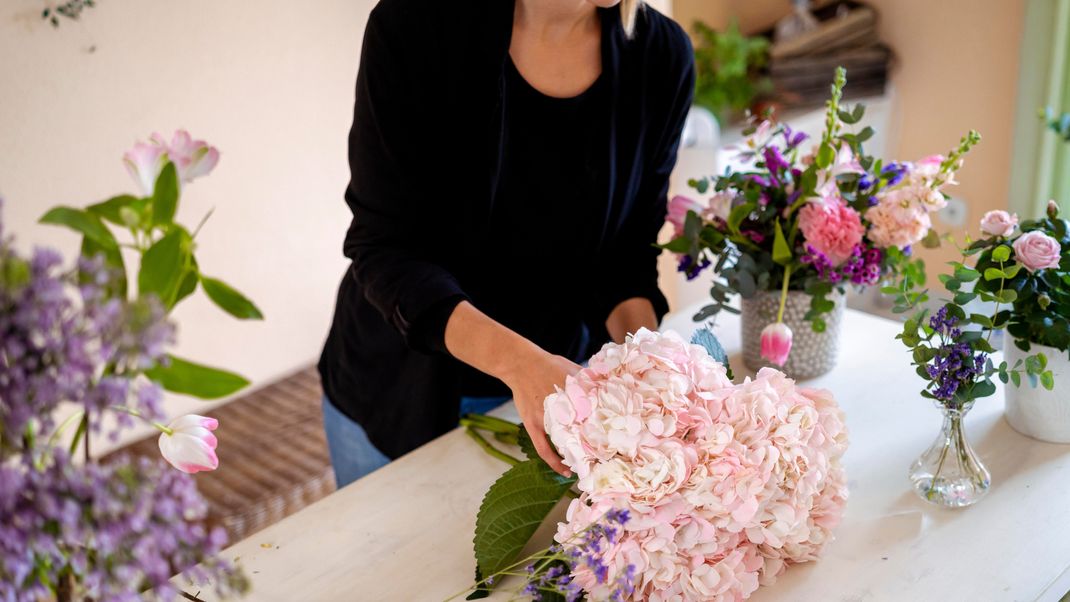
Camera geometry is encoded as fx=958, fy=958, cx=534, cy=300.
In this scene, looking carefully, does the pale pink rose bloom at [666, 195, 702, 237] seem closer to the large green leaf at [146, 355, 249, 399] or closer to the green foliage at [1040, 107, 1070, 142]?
the large green leaf at [146, 355, 249, 399]

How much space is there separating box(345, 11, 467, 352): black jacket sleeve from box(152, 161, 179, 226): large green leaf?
49cm

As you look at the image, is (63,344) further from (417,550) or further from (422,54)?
(422,54)

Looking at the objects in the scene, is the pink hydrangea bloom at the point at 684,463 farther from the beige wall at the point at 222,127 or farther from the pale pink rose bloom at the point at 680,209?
the beige wall at the point at 222,127

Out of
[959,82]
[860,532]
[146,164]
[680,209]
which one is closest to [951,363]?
[860,532]

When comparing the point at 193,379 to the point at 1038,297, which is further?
the point at 1038,297

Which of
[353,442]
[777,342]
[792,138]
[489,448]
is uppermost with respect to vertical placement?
[792,138]

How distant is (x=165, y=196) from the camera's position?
23.0 inches

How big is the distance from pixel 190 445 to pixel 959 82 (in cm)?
237

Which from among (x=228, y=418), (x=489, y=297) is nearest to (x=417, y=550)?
(x=489, y=297)

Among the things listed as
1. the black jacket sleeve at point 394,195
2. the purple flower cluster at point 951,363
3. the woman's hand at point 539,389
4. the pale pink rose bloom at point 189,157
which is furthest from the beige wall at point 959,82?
the pale pink rose bloom at point 189,157

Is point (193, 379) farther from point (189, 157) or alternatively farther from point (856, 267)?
point (856, 267)

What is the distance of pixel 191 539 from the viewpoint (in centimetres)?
54

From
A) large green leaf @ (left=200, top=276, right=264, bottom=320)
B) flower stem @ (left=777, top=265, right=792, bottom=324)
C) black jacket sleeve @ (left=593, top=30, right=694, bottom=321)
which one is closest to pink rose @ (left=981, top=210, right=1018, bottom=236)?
flower stem @ (left=777, top=265, right=792, bottom=324)

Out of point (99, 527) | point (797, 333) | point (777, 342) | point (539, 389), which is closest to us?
point (99, 527)
